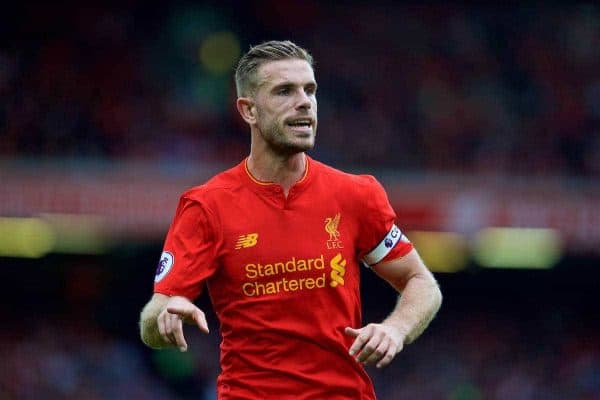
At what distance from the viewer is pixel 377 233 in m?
5.18

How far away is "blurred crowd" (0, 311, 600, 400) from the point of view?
15148mm

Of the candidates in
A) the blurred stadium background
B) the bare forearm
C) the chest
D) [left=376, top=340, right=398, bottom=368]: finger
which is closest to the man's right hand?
the chest

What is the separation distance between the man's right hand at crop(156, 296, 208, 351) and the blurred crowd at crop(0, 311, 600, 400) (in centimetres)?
1042

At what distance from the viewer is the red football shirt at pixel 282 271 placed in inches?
196

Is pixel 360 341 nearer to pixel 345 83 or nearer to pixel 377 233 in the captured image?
pixel 377 233

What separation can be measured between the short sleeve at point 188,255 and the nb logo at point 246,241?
10 cm

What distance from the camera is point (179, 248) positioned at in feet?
16.6

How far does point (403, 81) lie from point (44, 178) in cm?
472

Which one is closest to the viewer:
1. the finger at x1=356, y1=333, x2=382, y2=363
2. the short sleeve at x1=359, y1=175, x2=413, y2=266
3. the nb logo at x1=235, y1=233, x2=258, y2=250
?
the finger at x1=356, y1=333, x2=382, y2=363

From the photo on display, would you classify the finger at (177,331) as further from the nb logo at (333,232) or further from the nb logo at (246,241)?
the nb logo at (333,232)

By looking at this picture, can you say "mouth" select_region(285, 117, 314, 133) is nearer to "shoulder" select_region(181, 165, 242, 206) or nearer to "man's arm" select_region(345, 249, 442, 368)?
"shoulder" select_region(181, 165, 242, 206)

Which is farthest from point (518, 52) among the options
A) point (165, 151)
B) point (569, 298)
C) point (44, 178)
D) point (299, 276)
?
point (299, 276)

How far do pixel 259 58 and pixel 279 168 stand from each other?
46cm

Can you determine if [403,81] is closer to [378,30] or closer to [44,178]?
[378,30]
